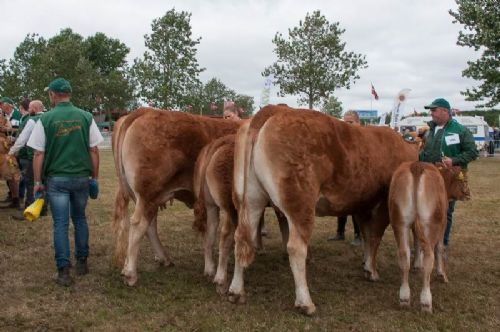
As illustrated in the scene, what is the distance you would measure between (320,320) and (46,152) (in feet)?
10.8

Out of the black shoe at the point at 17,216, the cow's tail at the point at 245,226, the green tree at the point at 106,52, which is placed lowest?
the black shoe at the point at 17,216

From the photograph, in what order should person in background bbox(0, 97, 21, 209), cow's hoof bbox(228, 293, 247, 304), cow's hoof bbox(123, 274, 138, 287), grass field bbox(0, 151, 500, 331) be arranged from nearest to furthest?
grass field bbox(0, 151, 500, 331) < cow's hoof bbox(228, 293, 247, 304) < cow's hoof bbox(123, 274, 138, 287) < person in background bbox(0, 97, 21, 209)

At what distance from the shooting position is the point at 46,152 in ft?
16.0

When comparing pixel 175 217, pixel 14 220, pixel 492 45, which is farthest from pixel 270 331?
pixel 492 45

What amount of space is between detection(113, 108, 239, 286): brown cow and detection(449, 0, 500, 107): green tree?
23.2 m

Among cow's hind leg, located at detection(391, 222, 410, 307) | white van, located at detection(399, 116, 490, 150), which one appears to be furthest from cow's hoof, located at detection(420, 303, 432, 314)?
white van, located at detection(399, 116, 490, 150)

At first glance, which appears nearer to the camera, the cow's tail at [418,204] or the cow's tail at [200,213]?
the cow's tail at [418,204]

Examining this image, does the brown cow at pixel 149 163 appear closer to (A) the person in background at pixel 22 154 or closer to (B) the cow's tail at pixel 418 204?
(B) the cow's tail at pixel 418 204

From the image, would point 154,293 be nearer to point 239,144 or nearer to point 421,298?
point 239,144

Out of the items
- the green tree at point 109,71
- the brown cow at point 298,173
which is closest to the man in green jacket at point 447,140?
the brown cow at point 298,173

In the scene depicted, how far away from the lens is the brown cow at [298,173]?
4.21 meters

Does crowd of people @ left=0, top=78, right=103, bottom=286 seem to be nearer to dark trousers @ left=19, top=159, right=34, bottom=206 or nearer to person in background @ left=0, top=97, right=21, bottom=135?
dark trousers @ left=19, top=159, right=34, bottom=206

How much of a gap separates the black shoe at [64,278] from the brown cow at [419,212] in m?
3.46

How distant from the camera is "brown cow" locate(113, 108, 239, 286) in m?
5.00
